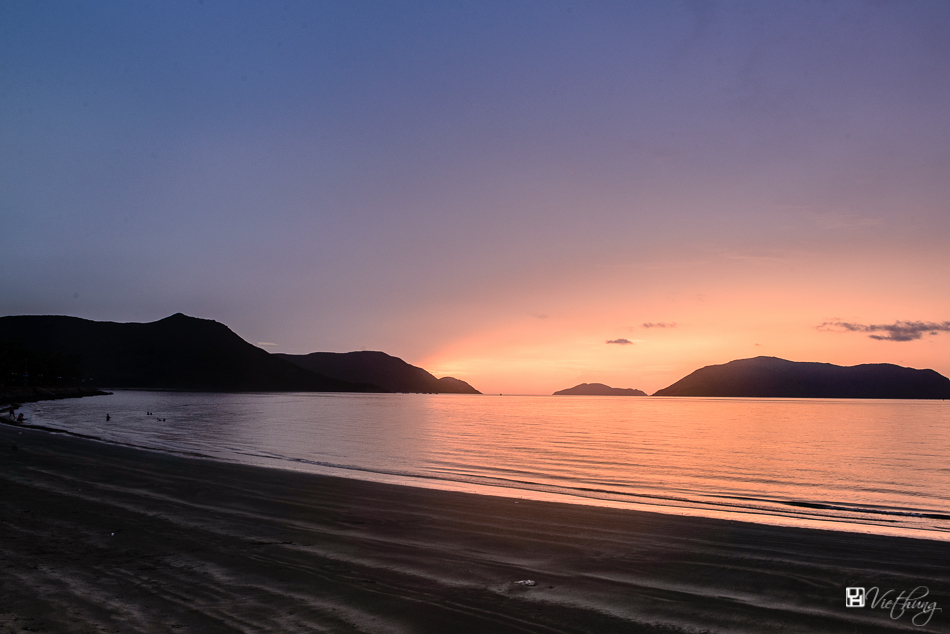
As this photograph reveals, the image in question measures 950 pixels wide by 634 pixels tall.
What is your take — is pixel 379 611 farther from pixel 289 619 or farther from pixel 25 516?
pixel 25 516

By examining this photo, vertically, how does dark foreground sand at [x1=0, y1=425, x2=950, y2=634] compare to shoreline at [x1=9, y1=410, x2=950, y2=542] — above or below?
above

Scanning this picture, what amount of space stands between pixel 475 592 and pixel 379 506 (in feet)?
25.4

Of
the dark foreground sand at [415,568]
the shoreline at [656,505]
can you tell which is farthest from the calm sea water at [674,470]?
the dark foreground sand at [415,568]

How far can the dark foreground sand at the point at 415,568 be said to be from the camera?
6520 millimetres

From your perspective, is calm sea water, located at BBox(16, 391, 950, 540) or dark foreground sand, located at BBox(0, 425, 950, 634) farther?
calm sea water, located at BBox(16, 391, 950, 540)

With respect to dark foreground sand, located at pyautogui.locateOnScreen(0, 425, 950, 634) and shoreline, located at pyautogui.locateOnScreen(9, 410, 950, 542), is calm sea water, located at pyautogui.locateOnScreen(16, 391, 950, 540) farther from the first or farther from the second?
dark foreground sand, located at pyautogui.locateOnScreen(0, 425, 950, 634)

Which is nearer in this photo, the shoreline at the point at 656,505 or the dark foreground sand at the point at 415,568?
the dark foreground sand at the point at 415,568

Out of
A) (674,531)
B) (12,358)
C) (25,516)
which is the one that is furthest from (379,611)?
(12,358)

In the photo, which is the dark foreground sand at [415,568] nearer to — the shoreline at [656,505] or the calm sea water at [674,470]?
the shoreline at [656,505]

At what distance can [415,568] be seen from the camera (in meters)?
8.62

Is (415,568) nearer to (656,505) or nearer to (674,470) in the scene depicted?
(656,505)

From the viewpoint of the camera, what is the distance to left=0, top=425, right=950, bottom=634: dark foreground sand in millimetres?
6520

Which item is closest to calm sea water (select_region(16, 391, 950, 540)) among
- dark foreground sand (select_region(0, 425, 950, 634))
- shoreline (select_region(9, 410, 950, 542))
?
shoreline (select_region(9, 410, 950, 542))

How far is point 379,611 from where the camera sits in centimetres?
670
